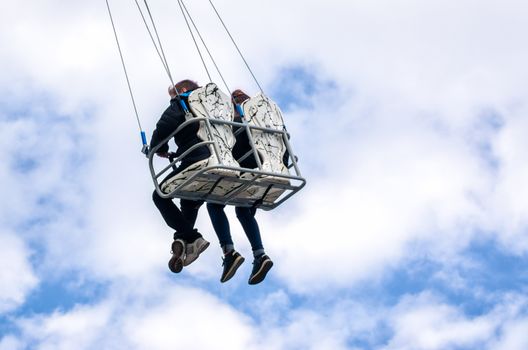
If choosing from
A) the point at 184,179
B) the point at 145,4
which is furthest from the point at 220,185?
the point at 145,4

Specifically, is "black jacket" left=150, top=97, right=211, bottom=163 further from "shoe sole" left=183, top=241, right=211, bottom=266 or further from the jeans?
"shoe sole" left=183, top=241, right=211, bottom=266

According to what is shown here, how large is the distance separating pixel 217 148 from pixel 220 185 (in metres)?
0.59

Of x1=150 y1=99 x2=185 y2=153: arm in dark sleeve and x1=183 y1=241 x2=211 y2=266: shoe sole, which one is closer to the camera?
x1=150 y1=99 x2=185 y2=153: arm in dark sleeve

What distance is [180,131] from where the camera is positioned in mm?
15477

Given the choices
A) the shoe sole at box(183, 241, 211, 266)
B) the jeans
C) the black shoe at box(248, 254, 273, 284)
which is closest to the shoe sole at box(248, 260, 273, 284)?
the black shoe at box(248, 254, 273, 284)

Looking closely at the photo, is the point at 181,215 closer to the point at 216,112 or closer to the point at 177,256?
the point at 177,256

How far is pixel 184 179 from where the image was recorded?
15352 millimetres

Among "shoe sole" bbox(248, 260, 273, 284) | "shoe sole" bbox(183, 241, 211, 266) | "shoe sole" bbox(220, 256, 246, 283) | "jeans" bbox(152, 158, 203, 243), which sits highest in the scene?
"jeans" bbox(152, 158, 203, 243)

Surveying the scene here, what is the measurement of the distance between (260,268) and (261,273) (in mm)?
70

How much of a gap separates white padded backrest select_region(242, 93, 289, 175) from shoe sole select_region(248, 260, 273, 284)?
1.15m

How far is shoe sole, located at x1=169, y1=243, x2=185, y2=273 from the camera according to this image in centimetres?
1633

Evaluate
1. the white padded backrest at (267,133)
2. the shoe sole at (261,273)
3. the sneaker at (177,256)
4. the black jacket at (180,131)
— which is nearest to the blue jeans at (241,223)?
the shoe sole at (261,273)

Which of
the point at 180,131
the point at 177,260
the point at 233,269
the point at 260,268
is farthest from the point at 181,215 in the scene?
the point at 180,131

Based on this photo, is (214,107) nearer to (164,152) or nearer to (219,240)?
(164,152)
